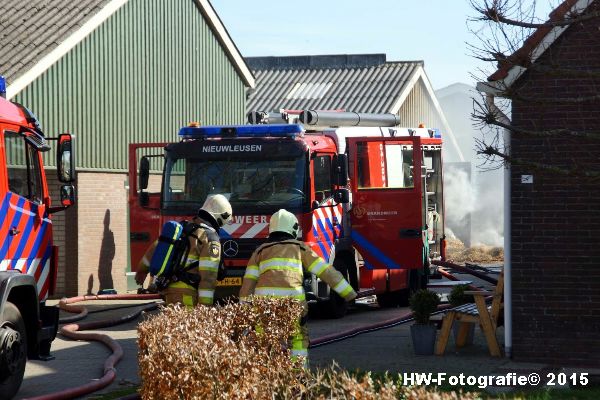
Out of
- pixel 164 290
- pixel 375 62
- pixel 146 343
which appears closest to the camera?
pixel 146 343

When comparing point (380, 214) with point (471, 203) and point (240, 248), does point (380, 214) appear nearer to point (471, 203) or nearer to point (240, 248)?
point (240, 248)

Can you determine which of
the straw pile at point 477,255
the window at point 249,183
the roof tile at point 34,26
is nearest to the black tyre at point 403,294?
the window at point 249,183

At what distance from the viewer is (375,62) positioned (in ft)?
138

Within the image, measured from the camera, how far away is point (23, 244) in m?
11.5

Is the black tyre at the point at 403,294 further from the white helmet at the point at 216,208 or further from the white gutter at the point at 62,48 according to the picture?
the white helmet at the point at 216,208

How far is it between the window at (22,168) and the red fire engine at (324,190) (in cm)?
478

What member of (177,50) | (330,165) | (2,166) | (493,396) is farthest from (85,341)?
(177,50)

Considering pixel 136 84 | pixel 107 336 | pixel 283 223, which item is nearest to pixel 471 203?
pixel 136 84

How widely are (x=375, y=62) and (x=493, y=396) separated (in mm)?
32129

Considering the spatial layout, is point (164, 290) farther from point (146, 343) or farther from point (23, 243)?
point (146, 343)

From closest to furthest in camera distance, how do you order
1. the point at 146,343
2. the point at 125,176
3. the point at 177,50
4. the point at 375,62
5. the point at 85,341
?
the point at 146,343, the point at 85,341, the point at 125,176, the point at 177,50, the point at 375,62

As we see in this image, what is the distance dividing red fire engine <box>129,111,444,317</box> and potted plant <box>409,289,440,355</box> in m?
3.01

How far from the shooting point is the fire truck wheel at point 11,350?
1056 centimetres

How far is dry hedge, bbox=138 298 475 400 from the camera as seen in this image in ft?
25.2
